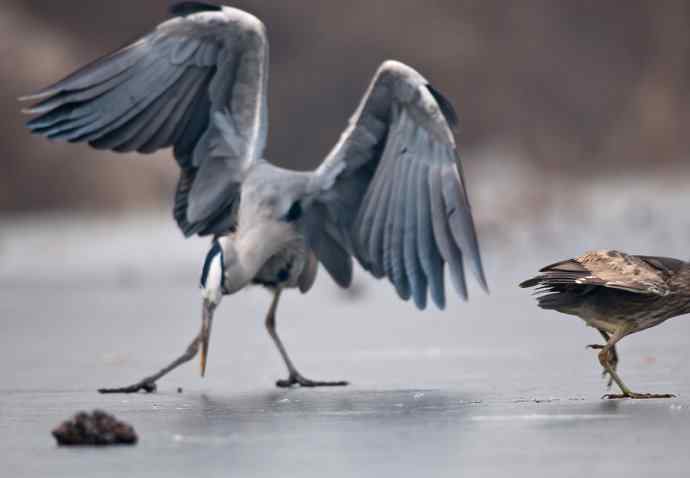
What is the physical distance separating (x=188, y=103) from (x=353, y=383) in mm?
2179

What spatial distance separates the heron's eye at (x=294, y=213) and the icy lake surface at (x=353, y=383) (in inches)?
35.3

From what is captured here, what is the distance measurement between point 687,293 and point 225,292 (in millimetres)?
2593

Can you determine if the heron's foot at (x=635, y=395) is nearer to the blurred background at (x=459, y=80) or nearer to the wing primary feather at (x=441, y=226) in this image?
the wing primary feather at (x=441, y=226)

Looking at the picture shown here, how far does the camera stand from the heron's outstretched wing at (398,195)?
973cm

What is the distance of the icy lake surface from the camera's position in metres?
5.91

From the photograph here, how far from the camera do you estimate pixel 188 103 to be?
33.8ft

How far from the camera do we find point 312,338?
12.1m

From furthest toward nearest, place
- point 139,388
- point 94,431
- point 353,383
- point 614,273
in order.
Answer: point 353,383
point 139,388
point 614,273
point 94,431

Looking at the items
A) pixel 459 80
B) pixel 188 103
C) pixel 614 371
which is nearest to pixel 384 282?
pixel 188 103

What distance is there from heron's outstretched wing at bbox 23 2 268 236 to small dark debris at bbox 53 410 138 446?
3.79 meters

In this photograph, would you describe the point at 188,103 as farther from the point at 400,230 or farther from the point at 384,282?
the point at 384,282

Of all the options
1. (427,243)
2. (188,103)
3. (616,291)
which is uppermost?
(188,103)

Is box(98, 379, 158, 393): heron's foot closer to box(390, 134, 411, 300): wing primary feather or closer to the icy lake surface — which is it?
the icy lake surface

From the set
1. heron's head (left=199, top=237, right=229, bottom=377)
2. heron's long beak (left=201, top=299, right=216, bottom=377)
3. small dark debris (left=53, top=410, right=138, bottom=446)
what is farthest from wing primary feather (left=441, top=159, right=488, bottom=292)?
small dark debris (left=53, top=410, right=138, bottom=446)
